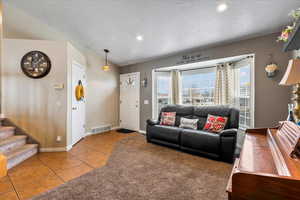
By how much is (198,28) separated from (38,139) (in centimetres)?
415

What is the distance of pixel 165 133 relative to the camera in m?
3.49

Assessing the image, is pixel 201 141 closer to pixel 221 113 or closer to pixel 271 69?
pixel 221 113

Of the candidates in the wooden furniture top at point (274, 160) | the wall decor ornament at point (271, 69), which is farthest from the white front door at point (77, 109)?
the wall decor ornament at point (271, 69)

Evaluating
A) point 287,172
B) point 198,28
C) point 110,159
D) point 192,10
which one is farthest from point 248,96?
point 110,159

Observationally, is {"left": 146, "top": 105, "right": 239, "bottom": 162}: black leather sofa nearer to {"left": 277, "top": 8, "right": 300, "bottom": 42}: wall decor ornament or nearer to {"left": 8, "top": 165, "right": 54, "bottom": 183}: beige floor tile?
{"left": 277, "top": 8, "right": 300, "bottom": 42}: wall decor ornament

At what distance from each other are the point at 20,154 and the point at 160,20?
3637mm

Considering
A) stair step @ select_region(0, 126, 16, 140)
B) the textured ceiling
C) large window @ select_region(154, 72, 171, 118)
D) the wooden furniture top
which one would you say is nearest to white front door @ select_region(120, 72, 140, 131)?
large window @ select_region(154, 72, 171, 118)

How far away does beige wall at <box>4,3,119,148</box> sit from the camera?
349cm

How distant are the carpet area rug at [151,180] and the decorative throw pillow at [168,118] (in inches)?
38.9

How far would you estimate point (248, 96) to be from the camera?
10.5 feet

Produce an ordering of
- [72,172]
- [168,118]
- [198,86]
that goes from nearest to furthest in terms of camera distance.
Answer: [72,172] < [168,118] < [198,86]

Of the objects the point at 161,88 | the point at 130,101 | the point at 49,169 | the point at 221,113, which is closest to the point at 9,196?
the point at 49,169

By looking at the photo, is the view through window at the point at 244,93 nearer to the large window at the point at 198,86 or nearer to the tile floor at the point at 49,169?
the large window at the point at 198,86

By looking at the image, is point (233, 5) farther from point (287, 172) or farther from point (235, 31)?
point (287, 172)
